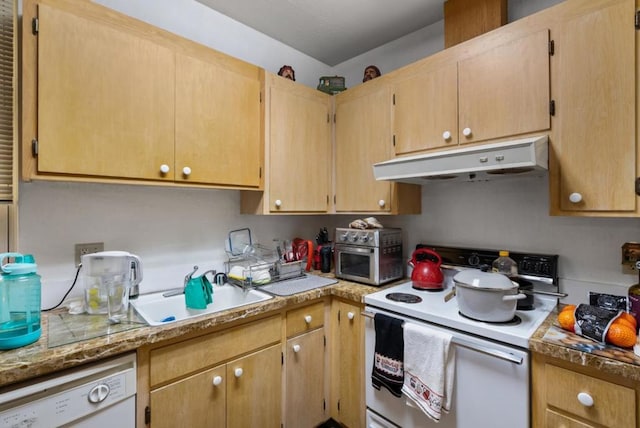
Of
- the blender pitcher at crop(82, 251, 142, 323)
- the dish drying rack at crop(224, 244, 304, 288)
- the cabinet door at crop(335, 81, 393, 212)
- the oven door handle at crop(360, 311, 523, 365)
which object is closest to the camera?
the oven door handle at crop(360, 311, 523, 365)

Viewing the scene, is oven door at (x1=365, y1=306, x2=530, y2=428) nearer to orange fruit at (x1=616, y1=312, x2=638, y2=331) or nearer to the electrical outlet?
orange fruit at (x1=616, y1=312, x2=638, y2=331)

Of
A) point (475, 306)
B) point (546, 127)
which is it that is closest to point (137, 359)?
point (475, 306)

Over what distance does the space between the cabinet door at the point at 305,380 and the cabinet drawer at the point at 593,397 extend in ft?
3.62

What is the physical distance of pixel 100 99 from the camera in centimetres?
128

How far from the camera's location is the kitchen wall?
1.39m

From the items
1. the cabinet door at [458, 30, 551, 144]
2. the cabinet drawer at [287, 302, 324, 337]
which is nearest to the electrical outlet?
the cabinet drawer at [287, 302, 324, 337]

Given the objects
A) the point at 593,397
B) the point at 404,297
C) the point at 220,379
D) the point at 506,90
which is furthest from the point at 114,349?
the point at 506,90

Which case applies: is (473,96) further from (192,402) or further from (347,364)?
(192,402)

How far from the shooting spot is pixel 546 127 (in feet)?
4.34

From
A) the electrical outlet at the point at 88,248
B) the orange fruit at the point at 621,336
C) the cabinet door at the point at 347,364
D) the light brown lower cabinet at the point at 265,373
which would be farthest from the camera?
the cabinet door at the point at 347,364

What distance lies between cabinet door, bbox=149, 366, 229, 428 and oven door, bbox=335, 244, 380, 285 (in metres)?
0.94

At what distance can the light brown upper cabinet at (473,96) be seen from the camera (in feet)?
4.45

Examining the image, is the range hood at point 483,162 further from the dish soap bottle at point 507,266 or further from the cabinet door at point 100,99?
the cabinet door at point 100,99

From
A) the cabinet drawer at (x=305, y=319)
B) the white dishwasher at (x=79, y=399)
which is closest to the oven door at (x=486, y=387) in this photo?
the cabinet drawer at (x=305, y=319)
